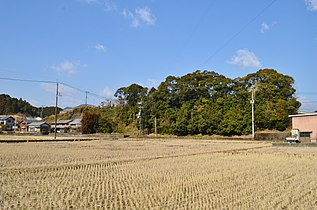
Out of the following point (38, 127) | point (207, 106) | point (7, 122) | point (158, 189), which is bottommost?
point (158, 189)

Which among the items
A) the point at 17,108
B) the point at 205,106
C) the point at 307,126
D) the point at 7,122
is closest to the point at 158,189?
the point at 307,126

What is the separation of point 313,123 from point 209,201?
105ft

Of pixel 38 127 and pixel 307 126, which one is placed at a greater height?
pixel 307 126

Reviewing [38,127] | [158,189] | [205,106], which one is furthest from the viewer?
[38,127]

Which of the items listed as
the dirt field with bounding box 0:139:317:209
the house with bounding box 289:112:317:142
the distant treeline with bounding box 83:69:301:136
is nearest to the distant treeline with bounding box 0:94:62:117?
the distant treeline with bounding box 83:69:301:136

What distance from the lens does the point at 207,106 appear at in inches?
1886

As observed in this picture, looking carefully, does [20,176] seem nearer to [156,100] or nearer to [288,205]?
[288,205]

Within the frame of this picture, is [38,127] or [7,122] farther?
[7,122]

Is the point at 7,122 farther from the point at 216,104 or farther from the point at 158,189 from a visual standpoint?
the point at 158,189

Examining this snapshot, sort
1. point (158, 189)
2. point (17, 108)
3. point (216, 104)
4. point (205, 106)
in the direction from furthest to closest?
point (17, 108) → point (205, 106) → point (216, 104) → point (158, 189)

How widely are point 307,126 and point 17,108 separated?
105 m

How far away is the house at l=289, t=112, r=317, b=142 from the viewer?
33.3 meters

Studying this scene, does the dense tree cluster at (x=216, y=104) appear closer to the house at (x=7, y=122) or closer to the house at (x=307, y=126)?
the house at (x=307, y=126)

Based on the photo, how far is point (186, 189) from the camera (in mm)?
7328
